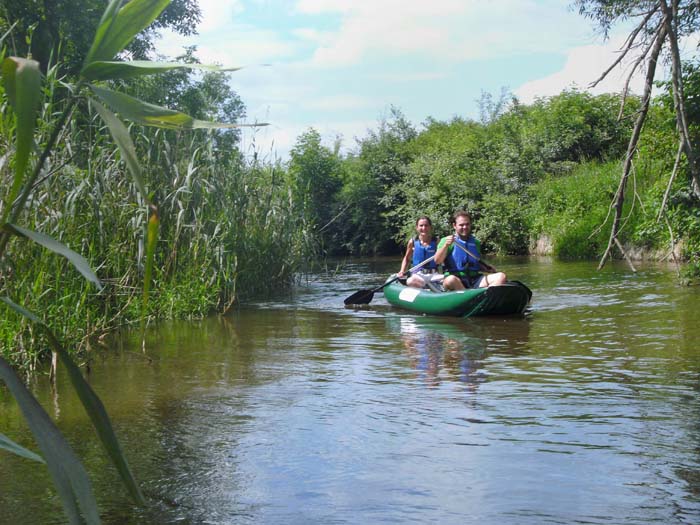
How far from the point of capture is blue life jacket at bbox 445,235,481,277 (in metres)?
10.6

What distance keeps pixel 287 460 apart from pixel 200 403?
1.51m

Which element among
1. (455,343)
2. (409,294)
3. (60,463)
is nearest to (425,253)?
(409,294)

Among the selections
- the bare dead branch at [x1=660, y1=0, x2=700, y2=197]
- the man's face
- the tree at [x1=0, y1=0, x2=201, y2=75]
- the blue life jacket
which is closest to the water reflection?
the blue life jacket

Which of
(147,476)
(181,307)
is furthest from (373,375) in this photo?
(181,307)

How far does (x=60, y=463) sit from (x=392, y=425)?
13.4ft

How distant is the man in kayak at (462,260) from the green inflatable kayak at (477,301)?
0.33 m

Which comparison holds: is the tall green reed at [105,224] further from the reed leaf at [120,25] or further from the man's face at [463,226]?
the man's face at [463,226]

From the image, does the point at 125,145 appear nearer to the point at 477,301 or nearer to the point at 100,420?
the point at 100,420

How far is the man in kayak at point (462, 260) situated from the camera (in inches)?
414

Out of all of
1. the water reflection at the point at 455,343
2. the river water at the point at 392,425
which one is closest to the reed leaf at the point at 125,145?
the river water at the point at 392,425

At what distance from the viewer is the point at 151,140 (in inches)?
344

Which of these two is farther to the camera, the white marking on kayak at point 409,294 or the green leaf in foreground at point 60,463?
the white marking on kayak at point 409,294

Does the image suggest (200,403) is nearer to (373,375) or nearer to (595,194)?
(373,375)

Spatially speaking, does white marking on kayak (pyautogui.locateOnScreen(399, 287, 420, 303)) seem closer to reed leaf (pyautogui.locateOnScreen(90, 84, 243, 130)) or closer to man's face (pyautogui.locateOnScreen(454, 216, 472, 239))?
man's face (pyautogui.locateOnScreen(454, 216, 472, 239))
